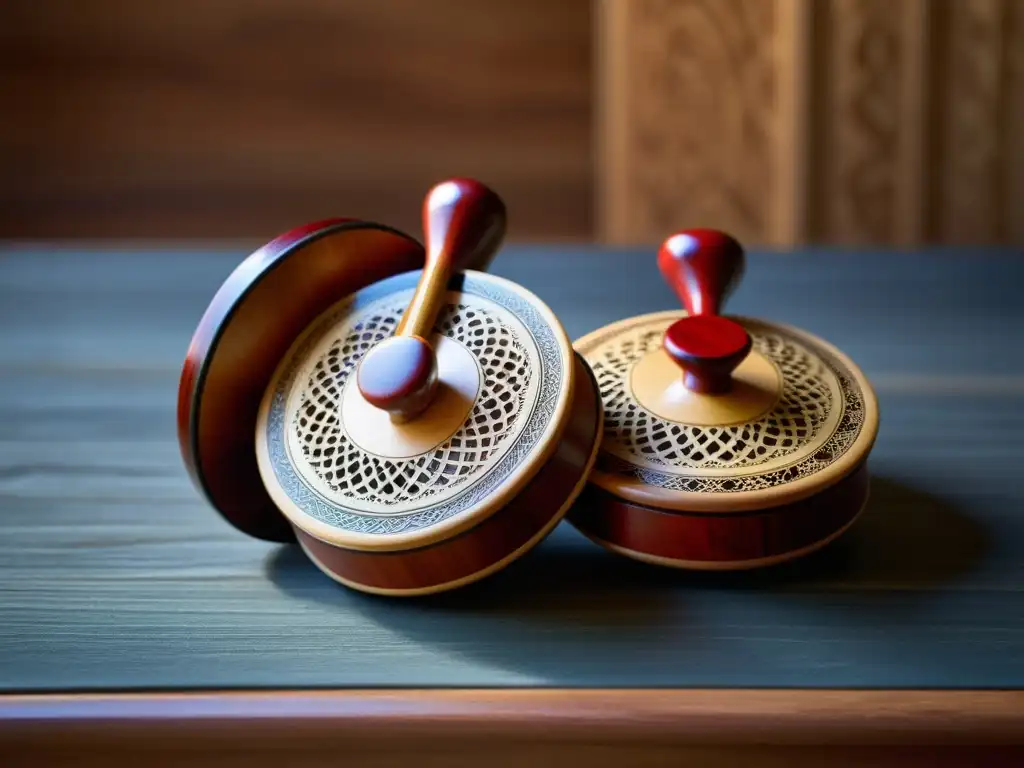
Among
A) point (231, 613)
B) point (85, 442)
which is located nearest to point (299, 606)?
point (231, 613)

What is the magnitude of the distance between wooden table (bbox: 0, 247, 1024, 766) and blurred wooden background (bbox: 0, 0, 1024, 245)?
4.88ft

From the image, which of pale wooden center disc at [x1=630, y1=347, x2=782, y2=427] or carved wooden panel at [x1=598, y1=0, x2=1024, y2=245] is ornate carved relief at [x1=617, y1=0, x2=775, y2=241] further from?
pale wooden center disc at [x1=630, y1=347, x2=782, y2=427]

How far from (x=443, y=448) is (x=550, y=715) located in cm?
16

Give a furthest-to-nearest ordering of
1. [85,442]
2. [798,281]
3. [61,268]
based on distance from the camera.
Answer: [61,268], [798,281], [85,442]

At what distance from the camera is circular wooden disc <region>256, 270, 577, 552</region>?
1.95 feet

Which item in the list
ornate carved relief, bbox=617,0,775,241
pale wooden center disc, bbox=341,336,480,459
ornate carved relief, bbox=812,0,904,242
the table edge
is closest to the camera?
the table edge

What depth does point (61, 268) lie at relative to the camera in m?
1.54

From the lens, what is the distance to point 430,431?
0.63 meters

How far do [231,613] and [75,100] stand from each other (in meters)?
2.36

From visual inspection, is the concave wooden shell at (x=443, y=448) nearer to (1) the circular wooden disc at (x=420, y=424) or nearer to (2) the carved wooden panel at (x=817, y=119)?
(1) the circular wooden disc at (x=420, y=424)

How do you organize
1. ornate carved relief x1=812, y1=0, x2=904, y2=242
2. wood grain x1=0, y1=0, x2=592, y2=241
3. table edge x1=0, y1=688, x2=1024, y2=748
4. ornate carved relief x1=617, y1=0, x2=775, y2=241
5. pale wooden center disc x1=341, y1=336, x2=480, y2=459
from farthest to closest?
wood grain x1=0, y1=0, x2=592, y2=241 → ornate carved relief x1=617, y1=0, x2=775, y2=241 → ornate carved relief x1=812, y1=0, x2=904, y2=242 → pale wooden center disc x1=341, y1=336, x2=480, y2=459 → table edge x1=0, y1=688, x2=1024, y2=748

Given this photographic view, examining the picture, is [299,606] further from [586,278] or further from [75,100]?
[75,100]

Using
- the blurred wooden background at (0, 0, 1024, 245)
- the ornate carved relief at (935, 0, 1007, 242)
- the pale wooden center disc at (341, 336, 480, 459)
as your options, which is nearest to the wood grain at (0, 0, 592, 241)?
the blurred wooden background at (0, 0, 1024, 245)

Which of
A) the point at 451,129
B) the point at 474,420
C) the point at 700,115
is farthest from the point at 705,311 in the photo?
the point at 451,129
